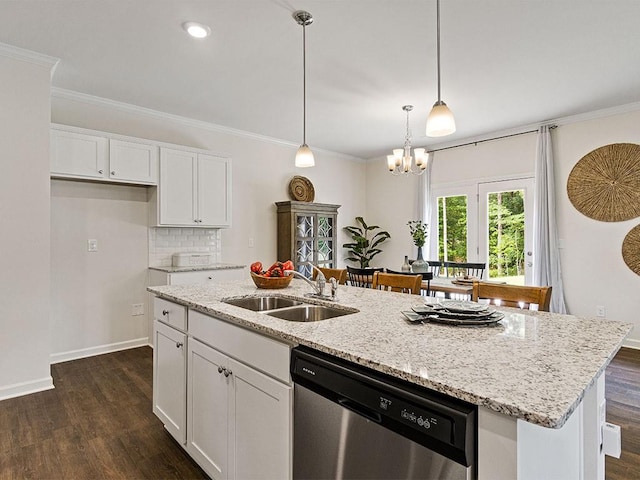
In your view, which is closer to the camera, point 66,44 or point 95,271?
point 66,44

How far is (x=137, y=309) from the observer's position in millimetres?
4094

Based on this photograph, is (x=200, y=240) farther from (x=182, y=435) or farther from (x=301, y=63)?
(x=182, y=435)

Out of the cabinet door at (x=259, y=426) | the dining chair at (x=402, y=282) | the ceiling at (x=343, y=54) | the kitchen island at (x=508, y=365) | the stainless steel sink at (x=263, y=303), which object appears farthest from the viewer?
the dining chair at (x=402, y=282)

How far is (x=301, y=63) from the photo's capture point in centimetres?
303

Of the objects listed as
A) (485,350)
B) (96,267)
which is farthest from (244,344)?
(96,267)

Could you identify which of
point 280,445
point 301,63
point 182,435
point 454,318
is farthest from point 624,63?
point 182,435

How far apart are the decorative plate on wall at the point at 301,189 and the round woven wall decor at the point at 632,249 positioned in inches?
155

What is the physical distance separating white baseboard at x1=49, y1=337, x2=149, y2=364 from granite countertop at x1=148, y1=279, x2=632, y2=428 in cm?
271

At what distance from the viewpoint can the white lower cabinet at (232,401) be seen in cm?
137

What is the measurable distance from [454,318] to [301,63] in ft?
8.05

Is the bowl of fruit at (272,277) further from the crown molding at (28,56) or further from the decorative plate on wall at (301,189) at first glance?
the decorative plate on wall at (301,189)

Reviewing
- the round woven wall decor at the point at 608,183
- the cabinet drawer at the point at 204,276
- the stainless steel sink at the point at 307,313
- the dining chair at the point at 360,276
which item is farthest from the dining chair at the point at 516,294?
the round woven wall decor at the point at 608,183

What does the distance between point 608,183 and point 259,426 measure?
455cm

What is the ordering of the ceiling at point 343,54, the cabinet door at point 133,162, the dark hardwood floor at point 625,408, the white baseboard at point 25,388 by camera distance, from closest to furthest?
the dark hardwood floor at point 625,408 → the ceiling at point 343,54 → the white baseboard at point 25,388 → the cabinet door at point 133,162
